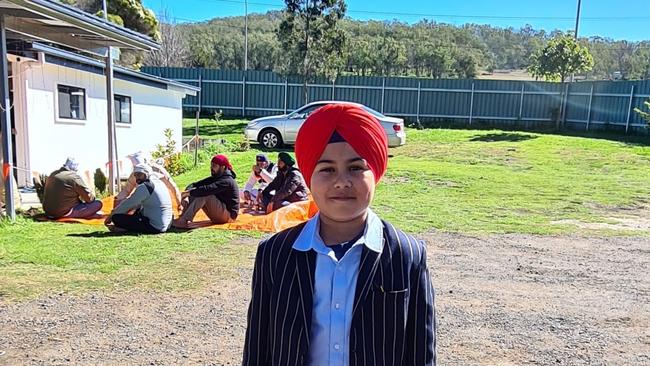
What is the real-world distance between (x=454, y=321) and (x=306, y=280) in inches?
119

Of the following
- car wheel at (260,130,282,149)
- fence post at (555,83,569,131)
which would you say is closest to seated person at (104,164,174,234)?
car wheel at (260,130,282,149)

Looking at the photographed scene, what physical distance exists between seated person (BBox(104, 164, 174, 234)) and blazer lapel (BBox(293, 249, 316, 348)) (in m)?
5.94

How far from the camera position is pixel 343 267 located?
68.0 inches

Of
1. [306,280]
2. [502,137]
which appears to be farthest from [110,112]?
[502,137]

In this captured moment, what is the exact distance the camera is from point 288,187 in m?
A: 9.07

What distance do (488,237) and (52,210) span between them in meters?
6.33

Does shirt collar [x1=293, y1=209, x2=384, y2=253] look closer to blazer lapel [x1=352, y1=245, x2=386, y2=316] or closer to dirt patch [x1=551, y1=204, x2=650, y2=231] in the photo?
blazer lapel [x1=352, y1=245, x2=386, y2=316]

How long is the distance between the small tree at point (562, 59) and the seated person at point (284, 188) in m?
18.8

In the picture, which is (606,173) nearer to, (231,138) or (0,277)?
(231,138)

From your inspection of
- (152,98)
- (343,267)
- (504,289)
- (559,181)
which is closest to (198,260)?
(504,289)

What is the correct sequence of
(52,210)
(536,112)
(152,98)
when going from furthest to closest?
(536,112) → (152,98) → (52,210)

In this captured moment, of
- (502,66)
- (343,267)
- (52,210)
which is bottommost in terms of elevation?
(52,210)

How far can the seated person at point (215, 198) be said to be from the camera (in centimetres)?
788

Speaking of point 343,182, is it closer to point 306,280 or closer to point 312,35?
point 306,280
